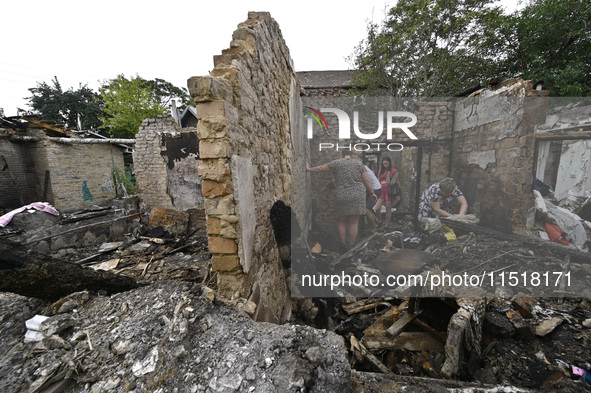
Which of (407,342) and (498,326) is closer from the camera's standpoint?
(498,326)

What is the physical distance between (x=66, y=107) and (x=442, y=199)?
32.1 metres

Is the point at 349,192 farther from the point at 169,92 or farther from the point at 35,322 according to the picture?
the point at 169,92

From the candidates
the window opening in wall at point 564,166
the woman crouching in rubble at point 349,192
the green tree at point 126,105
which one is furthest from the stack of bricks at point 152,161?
the green tree at point 126,105

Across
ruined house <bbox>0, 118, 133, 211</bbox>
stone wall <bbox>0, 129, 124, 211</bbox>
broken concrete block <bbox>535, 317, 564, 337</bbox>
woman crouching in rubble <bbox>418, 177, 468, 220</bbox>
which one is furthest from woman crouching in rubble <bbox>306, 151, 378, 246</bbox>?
stone wall <bbox>0, 129, 124, 211</bbox>

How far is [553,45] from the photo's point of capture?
9.24 meters

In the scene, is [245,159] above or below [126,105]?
below

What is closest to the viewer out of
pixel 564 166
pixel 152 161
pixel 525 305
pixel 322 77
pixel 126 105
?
pixel 525 305

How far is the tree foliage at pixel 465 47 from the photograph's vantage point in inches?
277

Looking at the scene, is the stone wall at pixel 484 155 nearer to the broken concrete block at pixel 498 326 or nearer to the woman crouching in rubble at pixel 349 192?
the woman crouching in rubble at pixel 349 192

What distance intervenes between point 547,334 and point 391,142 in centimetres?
285

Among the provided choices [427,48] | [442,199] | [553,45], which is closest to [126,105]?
[427,48]

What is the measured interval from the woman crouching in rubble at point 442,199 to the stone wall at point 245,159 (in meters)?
2.54

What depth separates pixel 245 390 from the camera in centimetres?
95

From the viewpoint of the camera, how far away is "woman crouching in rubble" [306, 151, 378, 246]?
3.22 metres
